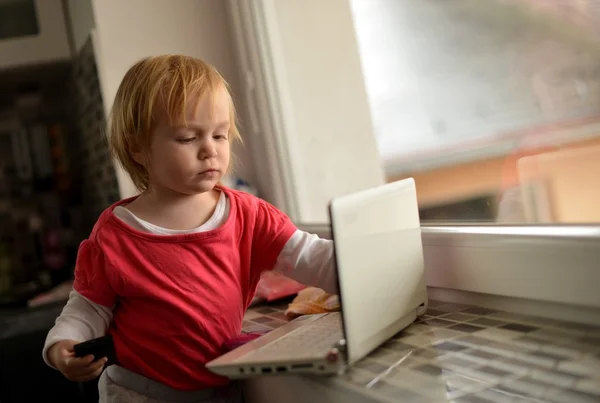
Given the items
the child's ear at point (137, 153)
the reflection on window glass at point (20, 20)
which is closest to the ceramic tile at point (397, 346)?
the child's ear at point (137, 153)

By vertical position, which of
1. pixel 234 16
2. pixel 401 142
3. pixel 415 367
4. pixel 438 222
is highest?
pixel 234 16

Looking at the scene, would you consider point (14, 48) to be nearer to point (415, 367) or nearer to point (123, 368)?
point (123, 368)

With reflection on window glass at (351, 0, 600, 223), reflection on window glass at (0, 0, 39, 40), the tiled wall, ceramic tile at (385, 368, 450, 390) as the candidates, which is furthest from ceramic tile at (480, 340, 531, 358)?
reflection on window glass at (0, 0, 39, 40)

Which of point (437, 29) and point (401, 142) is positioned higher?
point (437, 29)

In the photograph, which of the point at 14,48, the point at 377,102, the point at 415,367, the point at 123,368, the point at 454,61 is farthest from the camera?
the point at 14,48

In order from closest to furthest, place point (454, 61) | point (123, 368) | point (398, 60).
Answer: point (123, 368) → point (454, 61) → point (398, 60)

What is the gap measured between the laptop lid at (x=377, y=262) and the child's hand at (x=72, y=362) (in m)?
0.34

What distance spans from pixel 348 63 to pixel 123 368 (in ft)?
3.28

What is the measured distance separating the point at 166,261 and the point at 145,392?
0.63 feet

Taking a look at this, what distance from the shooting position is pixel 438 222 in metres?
1.20

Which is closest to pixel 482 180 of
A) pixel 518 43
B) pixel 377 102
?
pixel 518 43

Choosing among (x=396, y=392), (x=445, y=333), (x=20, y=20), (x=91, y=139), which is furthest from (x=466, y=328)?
(x=20, y=20)

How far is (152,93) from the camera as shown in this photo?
3.04 ft

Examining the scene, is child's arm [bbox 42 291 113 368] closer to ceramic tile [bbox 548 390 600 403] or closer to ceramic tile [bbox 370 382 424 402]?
ceramic tile [bbox 370 382 424 402]
